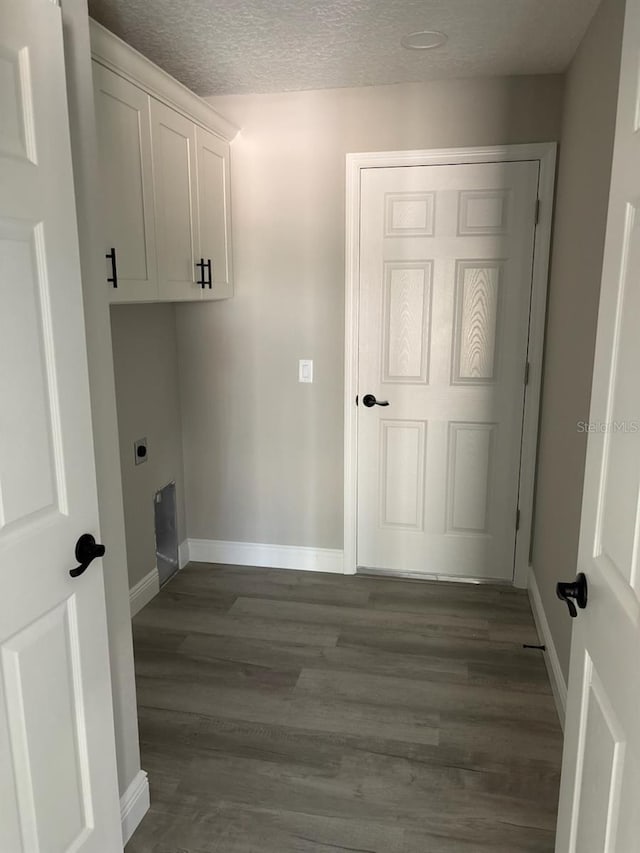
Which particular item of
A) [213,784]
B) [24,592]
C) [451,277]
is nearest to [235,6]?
[451,277]

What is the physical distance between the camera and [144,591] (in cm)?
328

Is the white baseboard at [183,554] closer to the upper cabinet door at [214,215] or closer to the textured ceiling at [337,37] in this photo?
the upper cabinet door at [214,215]

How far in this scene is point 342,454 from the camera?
11.6 feet

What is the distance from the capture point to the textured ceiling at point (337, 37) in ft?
7.31

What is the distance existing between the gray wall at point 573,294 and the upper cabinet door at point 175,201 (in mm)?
1618

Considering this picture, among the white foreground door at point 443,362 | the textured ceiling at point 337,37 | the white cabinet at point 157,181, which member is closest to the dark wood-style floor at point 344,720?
the white foreground door at point 443,362

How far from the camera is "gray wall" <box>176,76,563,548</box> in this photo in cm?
308

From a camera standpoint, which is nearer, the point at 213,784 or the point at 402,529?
the point at 213,784

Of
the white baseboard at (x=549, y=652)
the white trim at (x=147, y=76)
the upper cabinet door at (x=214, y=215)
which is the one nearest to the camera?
the white trim at (x=147, y=76)

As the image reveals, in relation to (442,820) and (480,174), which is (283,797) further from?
(480,174)

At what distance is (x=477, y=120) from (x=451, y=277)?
737 mm

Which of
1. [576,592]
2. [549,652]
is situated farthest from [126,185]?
[549,652]

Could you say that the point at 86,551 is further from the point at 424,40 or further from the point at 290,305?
the point at 424,40

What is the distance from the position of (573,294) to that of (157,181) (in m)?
1.71
